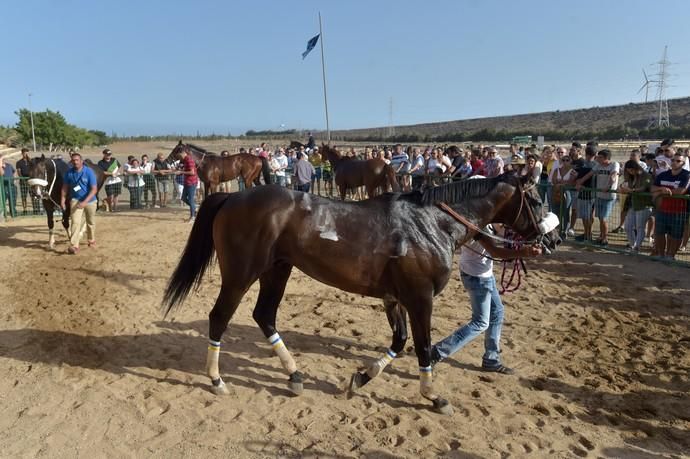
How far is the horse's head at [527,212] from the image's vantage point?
4.30 meters

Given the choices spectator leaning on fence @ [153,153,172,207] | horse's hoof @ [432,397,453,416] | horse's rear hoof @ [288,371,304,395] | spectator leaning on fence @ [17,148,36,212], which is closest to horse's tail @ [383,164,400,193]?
spectator leaning on fence @ [153,153,172,207]

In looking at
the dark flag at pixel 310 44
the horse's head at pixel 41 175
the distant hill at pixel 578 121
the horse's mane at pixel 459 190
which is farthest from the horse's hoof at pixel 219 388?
the distant hill at pixel 578 121

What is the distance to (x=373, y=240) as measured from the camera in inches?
161

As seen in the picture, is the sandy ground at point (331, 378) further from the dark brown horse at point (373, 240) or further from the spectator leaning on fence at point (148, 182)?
the spectator leaning on fence at point (148, 182)

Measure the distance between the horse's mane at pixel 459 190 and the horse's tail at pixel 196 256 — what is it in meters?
1.86

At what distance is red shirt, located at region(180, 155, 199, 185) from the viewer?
1321 cm

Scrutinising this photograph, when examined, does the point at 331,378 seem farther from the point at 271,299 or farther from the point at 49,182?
the point at 49,182

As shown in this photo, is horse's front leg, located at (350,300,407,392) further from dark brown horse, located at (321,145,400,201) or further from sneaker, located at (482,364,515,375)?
dark brown horse, located at (321,145,400,201)

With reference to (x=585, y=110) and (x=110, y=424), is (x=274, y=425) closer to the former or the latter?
(x=110, y=424)

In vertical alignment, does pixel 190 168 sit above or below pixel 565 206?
above

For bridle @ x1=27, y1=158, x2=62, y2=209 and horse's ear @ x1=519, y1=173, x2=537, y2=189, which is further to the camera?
bridle @ x1=27, y1=158, x2=62, y2=209

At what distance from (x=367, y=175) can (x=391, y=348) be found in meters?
10.2

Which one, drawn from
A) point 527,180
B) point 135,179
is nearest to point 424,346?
point 527,180

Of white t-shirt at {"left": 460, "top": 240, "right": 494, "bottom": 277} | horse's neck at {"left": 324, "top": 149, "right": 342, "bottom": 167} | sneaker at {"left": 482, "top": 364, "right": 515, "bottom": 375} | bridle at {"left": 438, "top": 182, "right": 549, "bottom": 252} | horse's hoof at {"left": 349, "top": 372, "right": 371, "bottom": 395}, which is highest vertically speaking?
horse's neck at {"left": 324, "top": 149, "right": 342, "bottom": 167}
